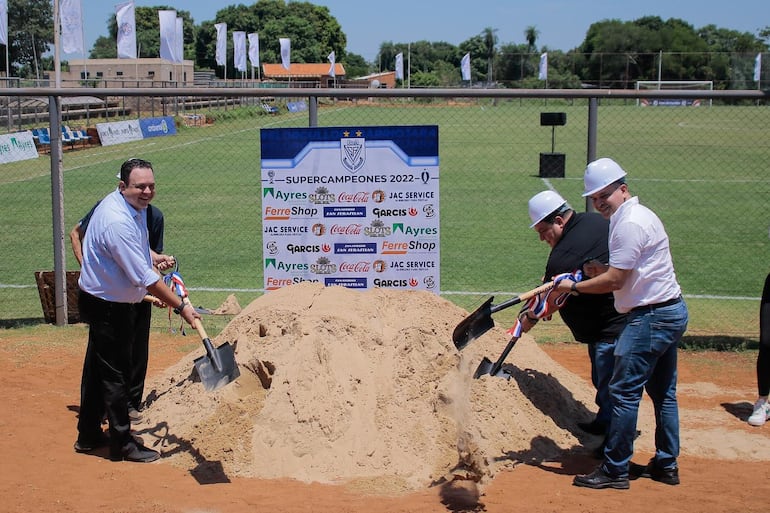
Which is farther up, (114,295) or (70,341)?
(114,295)

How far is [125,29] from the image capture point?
39000 millimetres

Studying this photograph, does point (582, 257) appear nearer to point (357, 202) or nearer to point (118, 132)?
point (357, 202)

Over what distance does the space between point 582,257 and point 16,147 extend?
63.4 ft

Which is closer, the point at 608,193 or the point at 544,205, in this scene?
the point at 608,193

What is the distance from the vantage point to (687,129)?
4103 centimetres

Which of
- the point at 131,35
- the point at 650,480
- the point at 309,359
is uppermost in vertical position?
the point at 131,35

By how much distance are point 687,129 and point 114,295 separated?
1539 inches

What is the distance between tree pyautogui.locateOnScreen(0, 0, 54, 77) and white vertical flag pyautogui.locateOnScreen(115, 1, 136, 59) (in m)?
33.6

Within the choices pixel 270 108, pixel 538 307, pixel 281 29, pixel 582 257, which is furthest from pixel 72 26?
pixel 281 29

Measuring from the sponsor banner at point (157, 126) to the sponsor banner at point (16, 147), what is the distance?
9634 mm

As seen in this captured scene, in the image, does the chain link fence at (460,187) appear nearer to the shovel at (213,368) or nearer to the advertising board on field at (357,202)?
the advertising board on field at (357,202)

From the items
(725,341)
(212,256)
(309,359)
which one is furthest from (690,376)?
(212,256)

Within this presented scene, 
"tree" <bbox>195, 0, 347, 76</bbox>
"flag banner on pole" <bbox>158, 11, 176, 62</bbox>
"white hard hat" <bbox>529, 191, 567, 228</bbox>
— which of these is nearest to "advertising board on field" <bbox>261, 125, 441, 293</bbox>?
"white hard hat" <bbox>529, 191, 567, 228</bbox>

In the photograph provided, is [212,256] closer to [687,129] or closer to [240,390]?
[240,390]
